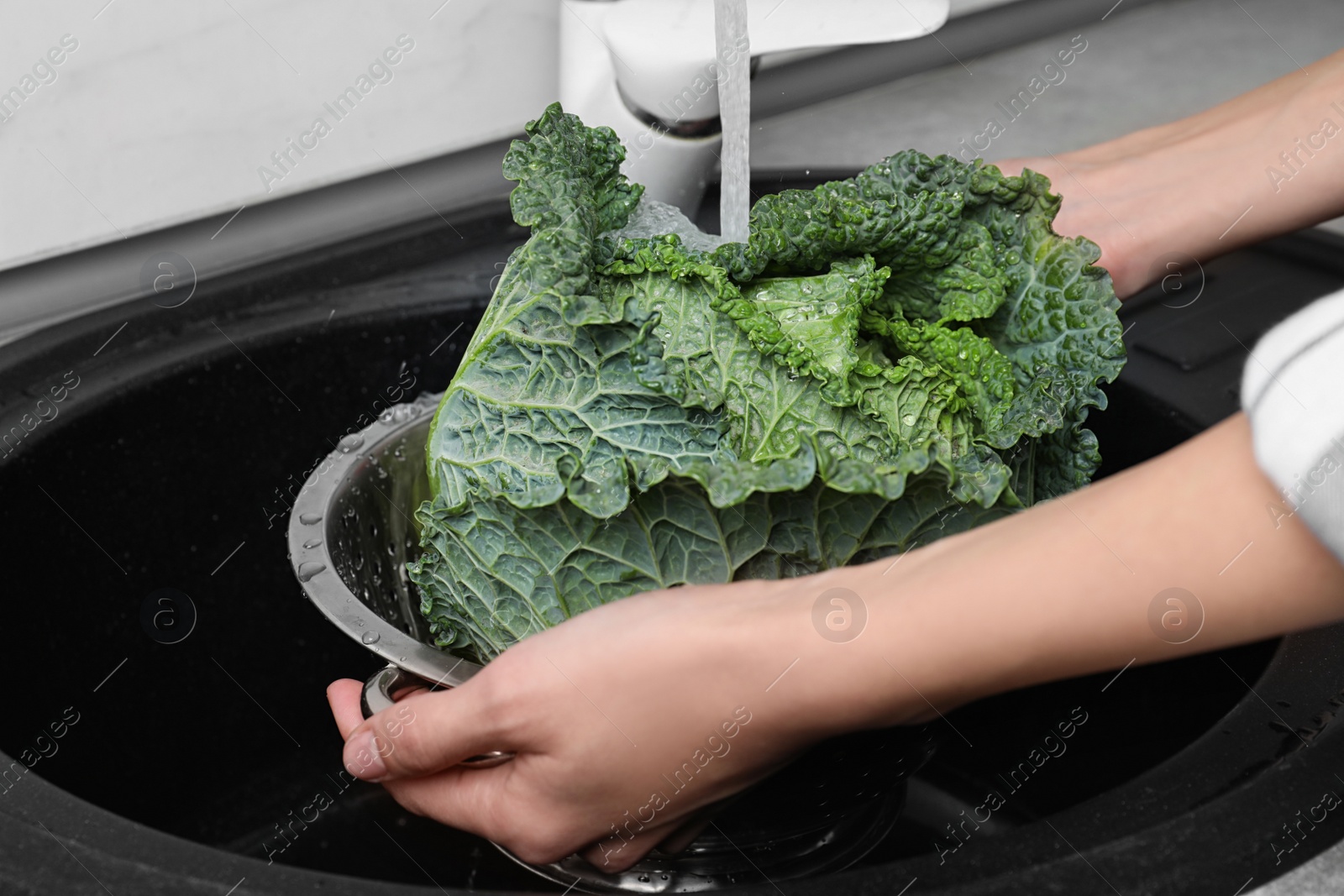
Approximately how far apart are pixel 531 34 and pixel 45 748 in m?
0.90

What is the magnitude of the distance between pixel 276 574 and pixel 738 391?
510 mm

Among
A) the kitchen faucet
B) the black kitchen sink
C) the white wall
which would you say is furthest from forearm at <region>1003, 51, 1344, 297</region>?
the white wall

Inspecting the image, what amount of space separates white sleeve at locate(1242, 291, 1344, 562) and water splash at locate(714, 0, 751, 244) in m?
0.43

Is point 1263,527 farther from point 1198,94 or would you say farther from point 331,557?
point 1198,94

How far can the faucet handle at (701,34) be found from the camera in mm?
1024

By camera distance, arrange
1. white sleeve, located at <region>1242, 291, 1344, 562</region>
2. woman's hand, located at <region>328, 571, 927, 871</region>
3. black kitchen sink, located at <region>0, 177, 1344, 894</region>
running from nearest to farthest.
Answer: white sleeve, located at <region>1242, 291, 1344, 562</region>
woman's hand, located at <region>328, 571, 927, 871</region>
black kitchen sink, located at <region>0, 177, 1344, 894</region>

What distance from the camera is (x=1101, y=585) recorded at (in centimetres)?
52

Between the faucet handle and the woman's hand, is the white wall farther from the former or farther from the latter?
the woman's hand

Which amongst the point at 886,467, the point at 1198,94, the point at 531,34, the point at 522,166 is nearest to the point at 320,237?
the point at 531,34

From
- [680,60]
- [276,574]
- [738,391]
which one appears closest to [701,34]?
[680,60]

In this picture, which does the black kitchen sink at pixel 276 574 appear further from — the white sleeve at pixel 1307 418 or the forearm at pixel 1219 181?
the white sleeve at pixel 1307 418

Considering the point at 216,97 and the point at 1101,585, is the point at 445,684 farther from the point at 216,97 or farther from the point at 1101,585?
the point at 216,97

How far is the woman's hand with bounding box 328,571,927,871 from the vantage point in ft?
1.87

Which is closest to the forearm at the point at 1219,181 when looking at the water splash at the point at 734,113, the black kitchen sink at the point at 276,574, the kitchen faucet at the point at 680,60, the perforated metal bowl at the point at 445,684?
the black kitchen sink at the point at 276,574
